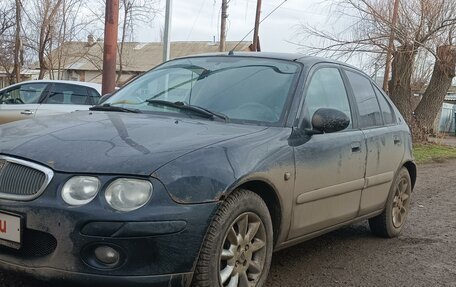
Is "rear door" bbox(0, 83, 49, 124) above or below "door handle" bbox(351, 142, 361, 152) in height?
below

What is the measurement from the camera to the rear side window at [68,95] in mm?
10656

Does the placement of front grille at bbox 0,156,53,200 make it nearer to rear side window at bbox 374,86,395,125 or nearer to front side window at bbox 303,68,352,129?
front side window at bbox 303,68,352,129

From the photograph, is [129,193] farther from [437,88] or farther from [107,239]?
[437,88]

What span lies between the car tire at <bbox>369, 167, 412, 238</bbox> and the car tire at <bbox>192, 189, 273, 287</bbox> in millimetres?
2295

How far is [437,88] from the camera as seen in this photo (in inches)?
790

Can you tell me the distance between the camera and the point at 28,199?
296 centimetres

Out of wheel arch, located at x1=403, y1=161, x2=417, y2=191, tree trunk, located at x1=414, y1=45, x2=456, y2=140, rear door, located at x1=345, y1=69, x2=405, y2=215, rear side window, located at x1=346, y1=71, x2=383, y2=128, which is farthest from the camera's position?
tree trunk, located at x1=414, y1=45, x2=456, y2=140

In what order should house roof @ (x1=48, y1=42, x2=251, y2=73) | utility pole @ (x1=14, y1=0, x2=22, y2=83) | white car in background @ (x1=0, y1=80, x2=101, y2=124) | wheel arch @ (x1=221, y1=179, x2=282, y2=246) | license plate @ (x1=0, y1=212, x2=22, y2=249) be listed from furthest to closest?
1. house roof @ (x1=48, y1=42, x2=251, y2=73)
2. utility pole @ (x1=14, y1=0, x2=22, y2=83)
3. white car in background @ (x1=0, y1=80, x2=101, y2=124)
4. wheel arch @ (x1=221, y1=179, x2=282, y2=246)
5. license plate @ (x1=0, y1=212, x2=22, y2=249)

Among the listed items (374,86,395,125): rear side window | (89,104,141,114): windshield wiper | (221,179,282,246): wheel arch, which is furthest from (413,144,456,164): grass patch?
(89,104,141,114): windshield wiper

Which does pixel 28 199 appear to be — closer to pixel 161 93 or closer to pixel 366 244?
pixel 161 93

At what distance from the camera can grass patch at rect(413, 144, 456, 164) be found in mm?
14889

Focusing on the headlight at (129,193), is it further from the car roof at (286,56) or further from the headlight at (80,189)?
the car roof at (286,56)

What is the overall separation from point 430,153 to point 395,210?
11.5m

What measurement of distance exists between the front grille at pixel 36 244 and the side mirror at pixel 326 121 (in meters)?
2.00
